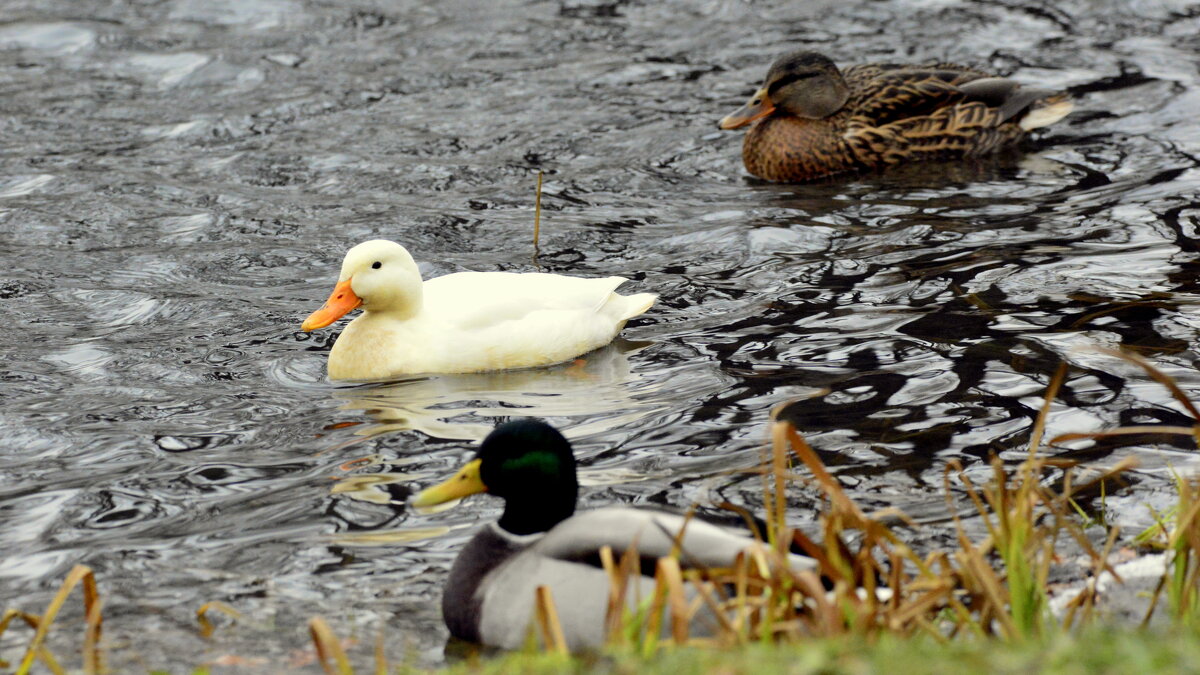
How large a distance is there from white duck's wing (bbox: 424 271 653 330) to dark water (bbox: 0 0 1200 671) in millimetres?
292

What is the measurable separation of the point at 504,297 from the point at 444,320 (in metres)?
0.31

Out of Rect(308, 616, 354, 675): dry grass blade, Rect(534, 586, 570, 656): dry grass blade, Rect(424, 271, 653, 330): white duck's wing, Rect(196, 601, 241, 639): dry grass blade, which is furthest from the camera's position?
Rect(424, 271, 653, 330): white duck's wing

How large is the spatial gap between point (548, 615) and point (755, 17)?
423 inches

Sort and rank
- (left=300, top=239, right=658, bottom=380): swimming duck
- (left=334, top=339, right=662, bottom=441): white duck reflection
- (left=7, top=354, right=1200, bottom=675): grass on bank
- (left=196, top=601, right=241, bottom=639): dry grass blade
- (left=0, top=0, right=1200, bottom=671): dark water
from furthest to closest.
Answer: (left=300, top=239, right=658, bottom=380): swimming duck → (left=334, top=339, right=662, bottom=441): white duck reflection → (left=0, top=0, right=1200, bottom=671): dark water → (left=196, top=601, right=241, bottom=639): dry grass blade → (left=7, top=354, right=1200, bottom=675): grass on bank

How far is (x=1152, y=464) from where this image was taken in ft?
18.0

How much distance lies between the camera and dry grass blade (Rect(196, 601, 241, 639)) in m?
4.43

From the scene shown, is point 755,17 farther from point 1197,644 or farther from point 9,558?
point 1197,644

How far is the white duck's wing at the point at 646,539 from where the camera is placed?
409 cm

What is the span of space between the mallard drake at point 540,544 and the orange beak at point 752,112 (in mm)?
6351

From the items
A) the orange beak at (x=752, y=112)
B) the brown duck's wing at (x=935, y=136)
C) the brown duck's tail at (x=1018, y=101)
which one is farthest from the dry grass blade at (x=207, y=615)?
the brown duck's tail at (x=1018, y=101)

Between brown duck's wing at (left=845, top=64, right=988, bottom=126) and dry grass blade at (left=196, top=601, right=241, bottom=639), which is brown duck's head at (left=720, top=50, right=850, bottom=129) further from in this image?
dry grass blade at (left=196, top=601, right=241, bottom=639)

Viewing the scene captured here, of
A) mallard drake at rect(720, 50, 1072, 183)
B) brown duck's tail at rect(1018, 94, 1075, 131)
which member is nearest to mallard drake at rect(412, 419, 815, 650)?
mallard drake at rect(720, 50, 1072, 183)

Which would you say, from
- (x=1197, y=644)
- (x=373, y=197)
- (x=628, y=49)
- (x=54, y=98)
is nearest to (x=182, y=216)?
(x=373, y=197)

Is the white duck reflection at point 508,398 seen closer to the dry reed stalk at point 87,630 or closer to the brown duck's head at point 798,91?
the dry reed stalk at point 87,630
